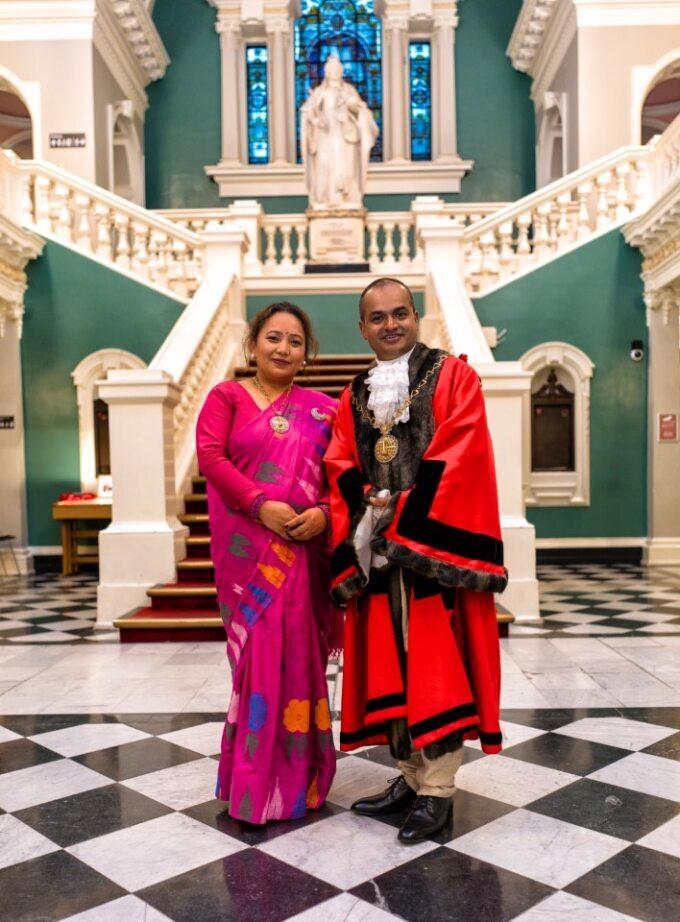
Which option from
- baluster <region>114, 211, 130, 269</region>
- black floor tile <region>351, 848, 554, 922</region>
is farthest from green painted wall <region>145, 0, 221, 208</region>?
black floor tile <region>351, 848, 554, 922</region>

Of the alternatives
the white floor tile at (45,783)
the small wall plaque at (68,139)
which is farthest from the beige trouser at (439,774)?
the small wall plaque at (68,139)

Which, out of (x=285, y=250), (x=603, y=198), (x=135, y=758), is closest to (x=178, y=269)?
(x=285, y=250)

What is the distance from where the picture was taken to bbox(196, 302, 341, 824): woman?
8.58 ft

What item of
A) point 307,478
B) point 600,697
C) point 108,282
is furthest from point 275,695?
point 108,282

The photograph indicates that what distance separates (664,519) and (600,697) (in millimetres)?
6392

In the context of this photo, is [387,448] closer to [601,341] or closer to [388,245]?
[601,341]

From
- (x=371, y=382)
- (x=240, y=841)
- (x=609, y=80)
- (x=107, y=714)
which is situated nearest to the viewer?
(x=240, y=841)

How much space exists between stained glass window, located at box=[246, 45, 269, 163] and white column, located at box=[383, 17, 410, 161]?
90.7 inches

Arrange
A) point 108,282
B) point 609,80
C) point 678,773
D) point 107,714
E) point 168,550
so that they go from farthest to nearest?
1. point 609,80
2. point 108,282
3. point 168,550
4. point 107,714
5. point 678,773

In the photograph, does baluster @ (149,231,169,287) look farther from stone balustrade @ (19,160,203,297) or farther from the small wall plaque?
the small wall plaque

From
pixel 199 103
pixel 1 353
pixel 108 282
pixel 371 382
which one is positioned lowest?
pixel 371 382

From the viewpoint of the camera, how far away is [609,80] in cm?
1208

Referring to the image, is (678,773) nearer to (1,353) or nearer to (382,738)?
(382,738)

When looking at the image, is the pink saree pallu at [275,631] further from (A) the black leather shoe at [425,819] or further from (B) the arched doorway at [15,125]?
(B) the arched doorway at [15,125]
